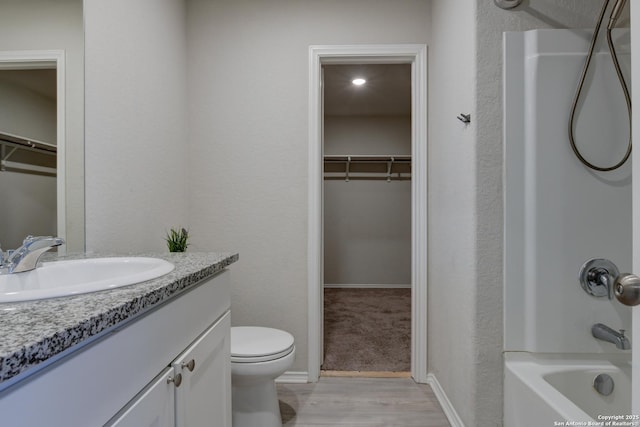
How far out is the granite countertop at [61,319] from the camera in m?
0.41

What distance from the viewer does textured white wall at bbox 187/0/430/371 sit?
2072mm

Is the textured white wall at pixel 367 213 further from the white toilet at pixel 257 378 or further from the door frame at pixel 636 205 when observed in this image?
the door frame at pixel 636 205

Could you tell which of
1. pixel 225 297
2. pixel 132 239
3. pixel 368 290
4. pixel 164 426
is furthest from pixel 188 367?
pixel 368 290

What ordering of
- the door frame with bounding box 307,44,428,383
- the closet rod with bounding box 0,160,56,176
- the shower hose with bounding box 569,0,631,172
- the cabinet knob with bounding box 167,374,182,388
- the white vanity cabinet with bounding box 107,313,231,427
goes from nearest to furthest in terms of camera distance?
the white vanity cabinet with bounding box 107,313,231,427 → the cabinet knob with bounding box 167,374,182,388 → the closet rod with bounding box 0,160,56,176 → the shower hose with bounding box 569,0,631,172 → the door frame with bounding box 307,44,428,383

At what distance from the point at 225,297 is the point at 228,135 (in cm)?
122

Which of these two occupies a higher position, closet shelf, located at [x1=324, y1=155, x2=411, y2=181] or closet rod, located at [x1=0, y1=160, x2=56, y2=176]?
closet shelf, located at [x1=324, y1=155, x2=411, y2=181]

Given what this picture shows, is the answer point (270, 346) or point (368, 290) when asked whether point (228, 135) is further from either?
point (368, 290)

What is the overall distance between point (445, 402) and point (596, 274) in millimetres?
998

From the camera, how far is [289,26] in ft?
6.82

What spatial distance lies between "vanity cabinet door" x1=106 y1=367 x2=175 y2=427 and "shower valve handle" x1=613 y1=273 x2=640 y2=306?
0.97 meters

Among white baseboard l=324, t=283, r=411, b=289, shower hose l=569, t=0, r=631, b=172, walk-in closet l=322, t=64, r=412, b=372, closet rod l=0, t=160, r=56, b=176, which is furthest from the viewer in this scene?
white baseboard l=324, t=283, r=411, b=289

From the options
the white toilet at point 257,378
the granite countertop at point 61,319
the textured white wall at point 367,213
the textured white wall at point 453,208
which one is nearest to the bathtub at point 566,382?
the textured white wall at point 453,208

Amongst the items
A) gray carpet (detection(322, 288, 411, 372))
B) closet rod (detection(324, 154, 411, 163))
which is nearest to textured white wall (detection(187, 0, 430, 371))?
gray carpet (detection(322, 288, 411, 372))

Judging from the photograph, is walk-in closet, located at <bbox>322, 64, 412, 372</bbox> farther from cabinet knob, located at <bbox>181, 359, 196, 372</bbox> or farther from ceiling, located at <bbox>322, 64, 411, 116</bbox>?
cabinet knob, located at <bbox>181, 359, 196, 372</bbox>
